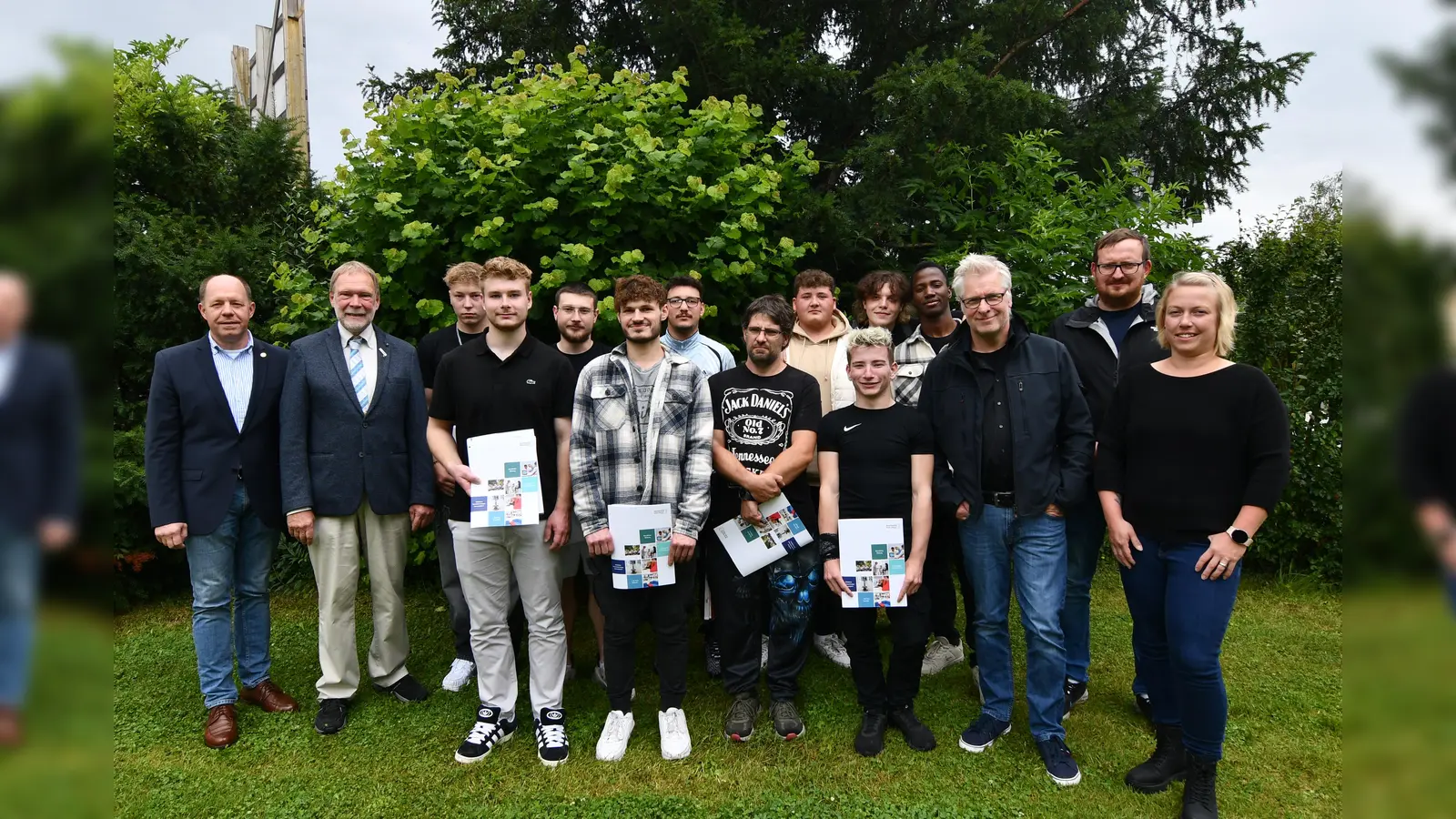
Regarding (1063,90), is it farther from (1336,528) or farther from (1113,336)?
(1113,336)

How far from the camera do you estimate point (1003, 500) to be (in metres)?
3.85

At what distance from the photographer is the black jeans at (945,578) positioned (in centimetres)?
429

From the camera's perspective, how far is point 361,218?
559cm

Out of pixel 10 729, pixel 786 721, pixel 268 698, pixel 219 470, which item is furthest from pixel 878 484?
pixel 10 729

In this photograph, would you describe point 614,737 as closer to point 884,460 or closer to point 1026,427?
point 884,460

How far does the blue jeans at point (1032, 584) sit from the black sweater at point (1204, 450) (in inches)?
19.0

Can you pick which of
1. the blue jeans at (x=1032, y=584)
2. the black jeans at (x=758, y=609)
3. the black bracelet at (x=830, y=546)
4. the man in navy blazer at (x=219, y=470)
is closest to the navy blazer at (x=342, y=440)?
the man in navy blazer at (x=219, y=470)

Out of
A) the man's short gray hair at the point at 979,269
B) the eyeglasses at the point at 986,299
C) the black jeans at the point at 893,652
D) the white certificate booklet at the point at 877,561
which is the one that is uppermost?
the man's short gray hair at the point at 979,269

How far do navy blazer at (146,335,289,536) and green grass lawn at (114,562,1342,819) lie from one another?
1180 mm

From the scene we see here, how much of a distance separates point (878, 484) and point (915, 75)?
4.46m

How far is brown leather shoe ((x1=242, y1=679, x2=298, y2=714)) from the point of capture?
15.0 feet

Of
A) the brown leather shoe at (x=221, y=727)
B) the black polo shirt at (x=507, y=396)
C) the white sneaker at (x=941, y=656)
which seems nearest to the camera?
the black polo shirt at (x=507, y=396)

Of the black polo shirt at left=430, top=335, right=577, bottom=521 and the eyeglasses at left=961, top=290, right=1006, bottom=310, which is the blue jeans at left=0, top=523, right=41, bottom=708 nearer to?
the black polo shirt at left=430, top=335, right=577, bottom=521

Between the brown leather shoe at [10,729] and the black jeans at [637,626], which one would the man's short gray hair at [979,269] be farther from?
the brown leather shoe at [10,729]
